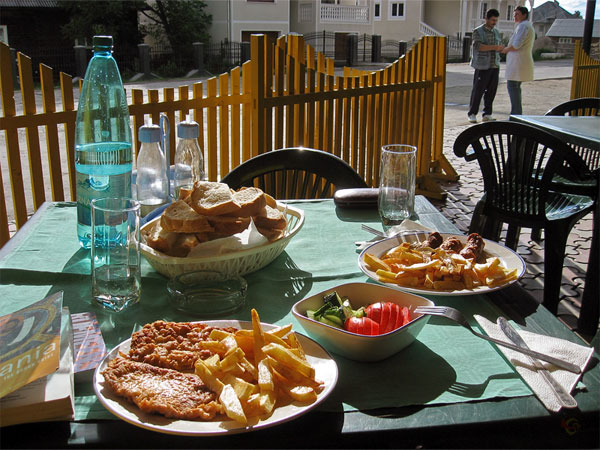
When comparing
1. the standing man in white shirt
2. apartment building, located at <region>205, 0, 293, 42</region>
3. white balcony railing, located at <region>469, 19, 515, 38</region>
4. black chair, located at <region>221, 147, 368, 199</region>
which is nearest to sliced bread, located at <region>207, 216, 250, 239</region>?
black chair, located at <region>221, 147, 368, 199</region>

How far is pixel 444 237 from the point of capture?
1831 mm

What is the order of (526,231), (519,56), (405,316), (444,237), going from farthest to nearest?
(519,56) < (526,231) < (444,237) < (405,316)

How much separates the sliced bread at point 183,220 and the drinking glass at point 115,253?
119mm

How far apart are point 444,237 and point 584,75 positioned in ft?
33.6

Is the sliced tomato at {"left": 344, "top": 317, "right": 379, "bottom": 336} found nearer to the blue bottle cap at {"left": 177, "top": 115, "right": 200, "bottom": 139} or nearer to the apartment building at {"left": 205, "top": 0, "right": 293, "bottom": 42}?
the blue bottle cap at {"left": 177, "top": 115, "right": 200, "bottom": 139}

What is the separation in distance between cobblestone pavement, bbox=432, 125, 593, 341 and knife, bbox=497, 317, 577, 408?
143 centimetres

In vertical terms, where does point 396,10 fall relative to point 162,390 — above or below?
above

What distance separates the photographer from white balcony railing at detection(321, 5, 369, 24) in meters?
30.9

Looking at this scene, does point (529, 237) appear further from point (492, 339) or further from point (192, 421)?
point (192, 421)

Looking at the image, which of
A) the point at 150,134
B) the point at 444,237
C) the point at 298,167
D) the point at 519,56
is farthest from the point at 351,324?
the point at 519,56

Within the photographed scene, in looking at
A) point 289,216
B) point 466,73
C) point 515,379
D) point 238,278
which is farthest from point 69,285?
point 466,73

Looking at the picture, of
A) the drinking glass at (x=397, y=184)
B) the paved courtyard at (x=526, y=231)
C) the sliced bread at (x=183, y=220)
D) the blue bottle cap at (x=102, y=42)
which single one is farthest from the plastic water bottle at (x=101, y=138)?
the paved courtyard at (x=526, y=231)

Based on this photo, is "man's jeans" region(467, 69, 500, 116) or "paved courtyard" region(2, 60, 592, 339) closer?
"paved courtyard" region(2, 60, 592, 339)

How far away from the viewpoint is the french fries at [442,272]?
57.9 inches
